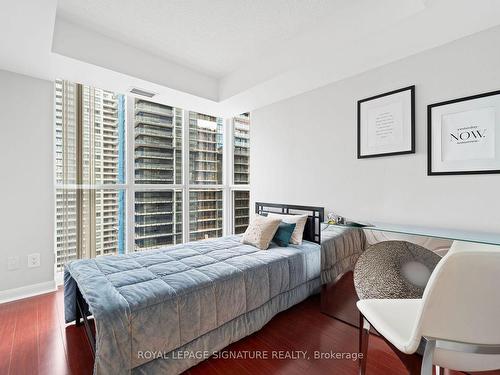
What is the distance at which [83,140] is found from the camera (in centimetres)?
316

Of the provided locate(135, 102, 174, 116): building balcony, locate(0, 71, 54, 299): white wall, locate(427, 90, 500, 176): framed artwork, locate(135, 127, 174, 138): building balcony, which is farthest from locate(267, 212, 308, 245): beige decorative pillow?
locate(0, 71, 54, 299): white wall

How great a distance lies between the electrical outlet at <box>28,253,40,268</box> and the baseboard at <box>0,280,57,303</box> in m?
0.21

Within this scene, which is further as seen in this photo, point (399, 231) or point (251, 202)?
point (251, 202)

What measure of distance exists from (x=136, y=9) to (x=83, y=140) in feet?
5.67

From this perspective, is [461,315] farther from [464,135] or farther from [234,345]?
[464,135]

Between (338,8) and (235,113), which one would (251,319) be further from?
(235,113)

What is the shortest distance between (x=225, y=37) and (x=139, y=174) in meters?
2.18

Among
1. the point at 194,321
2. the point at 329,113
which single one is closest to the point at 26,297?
the point at 194,321

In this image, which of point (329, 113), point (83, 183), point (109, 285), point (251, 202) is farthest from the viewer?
point (251, 202)

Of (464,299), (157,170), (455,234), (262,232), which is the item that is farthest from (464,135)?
(157,170)

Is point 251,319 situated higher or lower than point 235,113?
lower

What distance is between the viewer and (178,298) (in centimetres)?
163

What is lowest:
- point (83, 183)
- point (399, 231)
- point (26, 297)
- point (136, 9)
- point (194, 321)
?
point (26, 297)

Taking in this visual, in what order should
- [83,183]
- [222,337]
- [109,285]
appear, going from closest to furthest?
[109,285] < [222,337] < [83,183]
